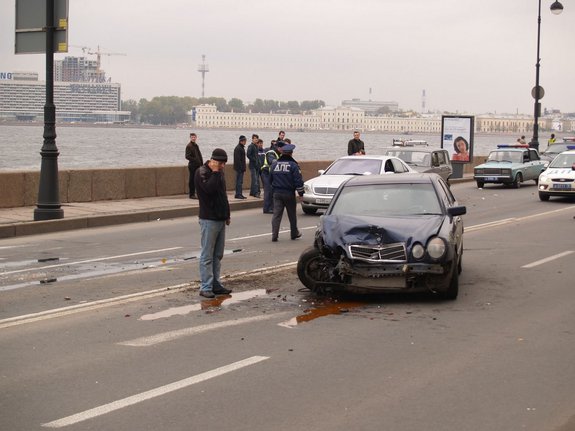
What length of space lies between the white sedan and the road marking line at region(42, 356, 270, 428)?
1485cm

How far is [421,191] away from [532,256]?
12.0 ft

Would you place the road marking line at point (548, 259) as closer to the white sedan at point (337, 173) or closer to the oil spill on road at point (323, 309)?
the oil spill on road at point (323, 309)

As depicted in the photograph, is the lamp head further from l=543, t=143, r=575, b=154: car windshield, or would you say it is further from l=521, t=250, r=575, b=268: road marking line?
l=521, t=250, r=575, b=268: road marking line

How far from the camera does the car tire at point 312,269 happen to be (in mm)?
11258

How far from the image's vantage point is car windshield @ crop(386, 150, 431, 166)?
3095cm

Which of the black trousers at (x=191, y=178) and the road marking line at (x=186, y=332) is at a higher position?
the black trousers at (x=191, y=178)

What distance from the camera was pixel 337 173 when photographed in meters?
24.6

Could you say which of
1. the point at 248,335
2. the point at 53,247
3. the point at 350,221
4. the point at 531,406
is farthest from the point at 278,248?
the point at 531,406

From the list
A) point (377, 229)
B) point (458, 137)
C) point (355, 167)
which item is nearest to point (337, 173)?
point (355, 167)

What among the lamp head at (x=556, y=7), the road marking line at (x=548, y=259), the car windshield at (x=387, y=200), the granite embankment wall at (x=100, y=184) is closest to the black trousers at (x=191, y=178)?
the granite embankment wall at (x=100, y=184)

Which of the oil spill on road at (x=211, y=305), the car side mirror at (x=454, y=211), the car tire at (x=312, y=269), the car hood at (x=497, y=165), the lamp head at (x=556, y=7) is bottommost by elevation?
the oil spill on road at (x=211, y=305)

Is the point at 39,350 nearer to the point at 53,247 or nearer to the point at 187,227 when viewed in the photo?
the point at 53,247

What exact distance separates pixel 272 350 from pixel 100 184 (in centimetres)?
1664

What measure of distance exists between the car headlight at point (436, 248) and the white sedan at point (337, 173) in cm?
1176
